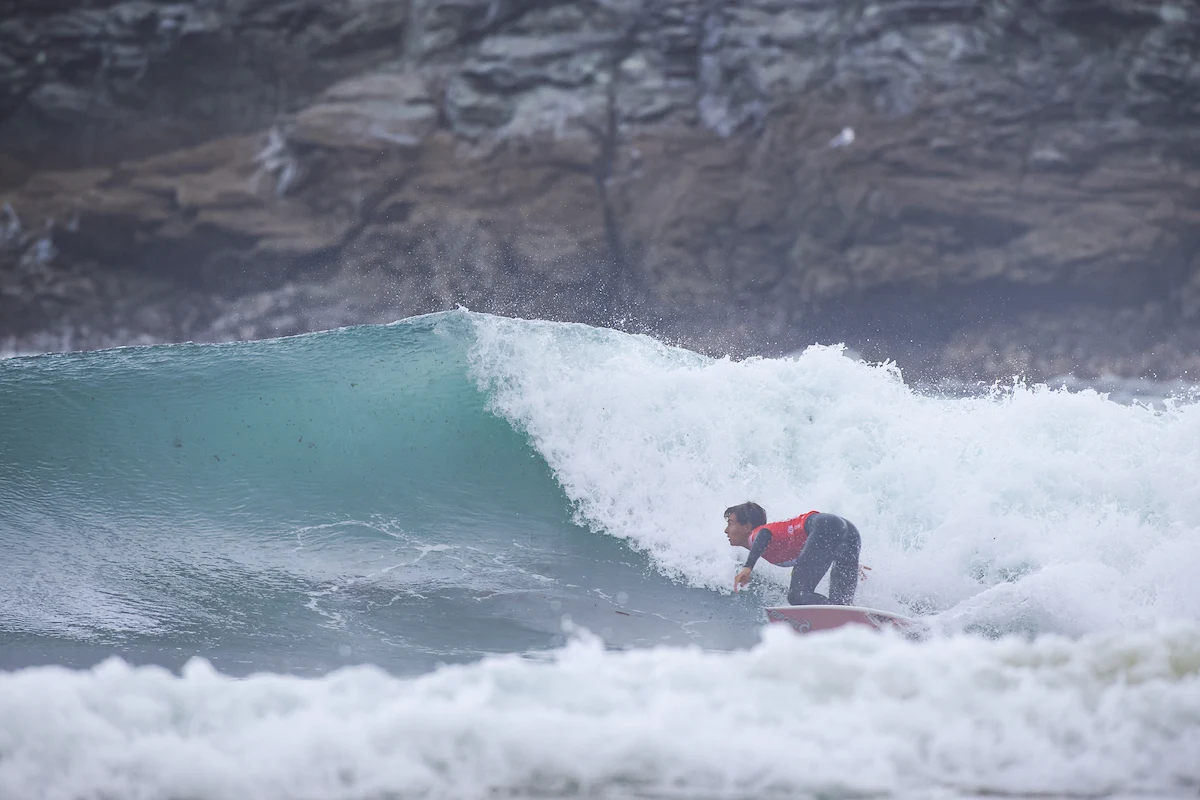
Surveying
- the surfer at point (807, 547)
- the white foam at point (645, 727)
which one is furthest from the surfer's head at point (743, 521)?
the white foam at point (645, 727)

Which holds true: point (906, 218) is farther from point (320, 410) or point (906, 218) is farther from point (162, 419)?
point (162, 419)

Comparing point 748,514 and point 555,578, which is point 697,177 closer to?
point 555,578

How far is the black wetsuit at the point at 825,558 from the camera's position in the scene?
4.26 meters

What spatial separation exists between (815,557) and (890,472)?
1.80 m

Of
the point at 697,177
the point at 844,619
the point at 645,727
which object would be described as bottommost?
the point at 645,727

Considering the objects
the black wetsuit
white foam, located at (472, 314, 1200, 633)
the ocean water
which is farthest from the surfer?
white foam, located at (472, 314, 1200, 633)

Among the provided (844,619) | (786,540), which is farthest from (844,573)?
(844,619)

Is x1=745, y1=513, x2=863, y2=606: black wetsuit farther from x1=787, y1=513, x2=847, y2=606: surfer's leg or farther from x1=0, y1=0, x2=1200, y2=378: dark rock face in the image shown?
x1=0, y1=0, x2=1200, y2=378: dark rock face

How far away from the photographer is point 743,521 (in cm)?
441

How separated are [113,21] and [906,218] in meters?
11.4

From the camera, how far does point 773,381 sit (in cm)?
652

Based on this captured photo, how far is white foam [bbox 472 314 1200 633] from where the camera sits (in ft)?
16.2

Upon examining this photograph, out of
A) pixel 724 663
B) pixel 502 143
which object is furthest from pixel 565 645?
pixel 502 143

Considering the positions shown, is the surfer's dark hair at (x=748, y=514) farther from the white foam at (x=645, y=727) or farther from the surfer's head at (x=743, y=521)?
the white foam at (x=645, y=727)
